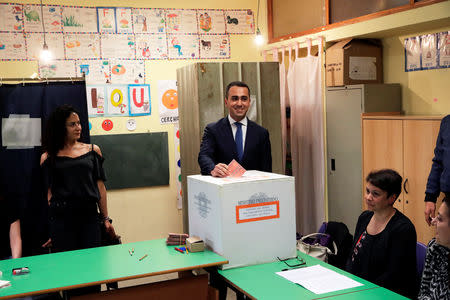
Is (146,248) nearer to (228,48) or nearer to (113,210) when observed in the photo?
(113,210)

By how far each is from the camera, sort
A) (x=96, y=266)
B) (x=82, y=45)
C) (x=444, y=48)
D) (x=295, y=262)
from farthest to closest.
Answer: (x=82, y=45) → (x=444, y=48) → (x=295, y=262) → (x=96, y=266)

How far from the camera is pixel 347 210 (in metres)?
4.86

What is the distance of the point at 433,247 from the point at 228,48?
4025 mm

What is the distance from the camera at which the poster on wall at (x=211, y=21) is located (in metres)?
5.69

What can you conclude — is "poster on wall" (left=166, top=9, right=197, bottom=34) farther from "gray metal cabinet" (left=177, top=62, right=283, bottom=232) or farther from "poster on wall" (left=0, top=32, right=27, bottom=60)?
"poster on wall" (left=0, top=32, right=27, bottom=60)

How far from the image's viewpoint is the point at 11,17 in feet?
16.6

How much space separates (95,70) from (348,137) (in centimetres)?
273

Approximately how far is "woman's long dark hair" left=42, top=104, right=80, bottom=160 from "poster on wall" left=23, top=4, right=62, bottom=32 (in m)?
1.86

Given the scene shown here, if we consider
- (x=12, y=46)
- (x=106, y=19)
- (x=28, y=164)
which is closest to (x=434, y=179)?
(x=28, y=164)

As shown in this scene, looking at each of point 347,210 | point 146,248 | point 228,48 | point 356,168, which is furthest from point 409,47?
point 146,248

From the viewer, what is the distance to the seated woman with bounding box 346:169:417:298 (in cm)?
253

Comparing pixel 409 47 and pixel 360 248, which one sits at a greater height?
pixel 409 47

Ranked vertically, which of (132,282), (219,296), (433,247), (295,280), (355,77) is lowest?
(132,282)

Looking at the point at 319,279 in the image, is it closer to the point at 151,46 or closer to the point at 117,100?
the point at 117,100
